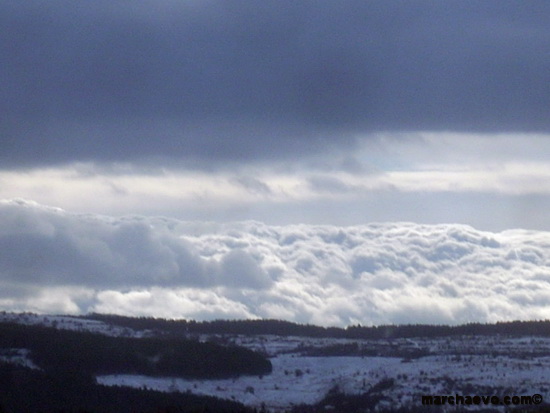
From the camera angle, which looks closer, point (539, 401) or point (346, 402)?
point (539, 401)

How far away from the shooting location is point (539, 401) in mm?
171000

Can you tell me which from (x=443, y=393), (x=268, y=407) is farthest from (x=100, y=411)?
(x=443, y=393)

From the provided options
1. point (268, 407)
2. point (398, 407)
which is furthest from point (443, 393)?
point (268, 407)

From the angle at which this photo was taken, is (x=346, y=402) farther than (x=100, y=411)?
Yes

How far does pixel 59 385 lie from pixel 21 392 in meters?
6.23

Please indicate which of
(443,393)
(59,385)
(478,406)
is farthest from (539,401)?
(59,385)

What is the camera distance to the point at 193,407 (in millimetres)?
182000

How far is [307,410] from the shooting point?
18938 centimetres

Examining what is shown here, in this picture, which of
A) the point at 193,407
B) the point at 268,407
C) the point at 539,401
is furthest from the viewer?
the point at 268,407

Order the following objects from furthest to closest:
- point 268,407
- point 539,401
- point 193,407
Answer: point 268,407
point 193,407
point 539,401

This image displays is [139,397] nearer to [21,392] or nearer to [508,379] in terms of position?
[21,392]

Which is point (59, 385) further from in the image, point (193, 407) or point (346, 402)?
point (346, 402)

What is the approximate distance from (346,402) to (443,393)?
39.0ft

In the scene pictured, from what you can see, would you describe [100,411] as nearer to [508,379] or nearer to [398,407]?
[398,407]
